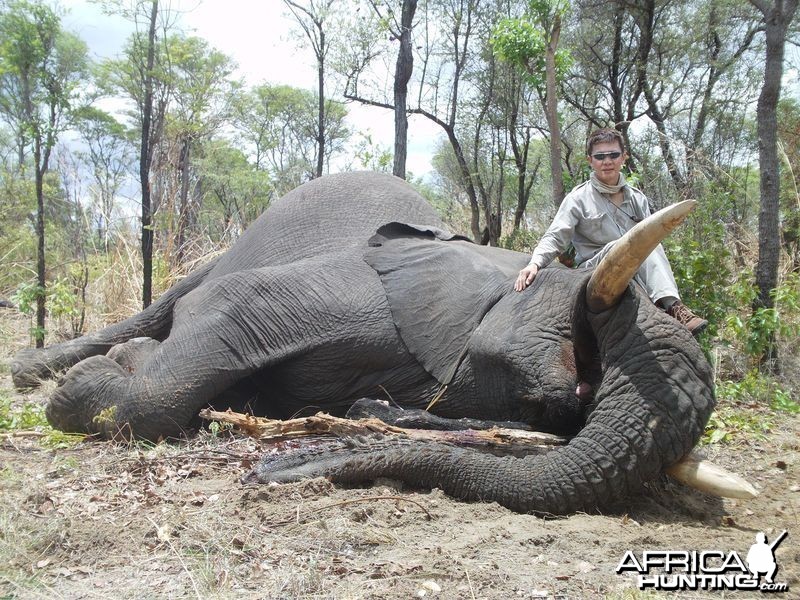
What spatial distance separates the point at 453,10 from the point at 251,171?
12465mm

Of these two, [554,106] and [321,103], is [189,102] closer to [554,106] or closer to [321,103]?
[321,103]

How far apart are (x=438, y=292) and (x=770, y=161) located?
16.0ft

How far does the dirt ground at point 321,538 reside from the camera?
2654 millimetres

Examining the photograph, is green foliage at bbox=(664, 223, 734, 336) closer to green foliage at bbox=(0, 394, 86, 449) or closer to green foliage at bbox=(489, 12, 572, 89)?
green foliage at bbox=(489, 12, 572, 89)

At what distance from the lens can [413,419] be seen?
13.8 feet

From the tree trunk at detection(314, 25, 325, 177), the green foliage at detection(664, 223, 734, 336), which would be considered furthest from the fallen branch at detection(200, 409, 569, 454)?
the tree trunk at detection(314, 25, 325, 177)

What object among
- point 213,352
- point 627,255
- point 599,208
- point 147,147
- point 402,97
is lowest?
point 213,352

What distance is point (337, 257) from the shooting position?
561 cm

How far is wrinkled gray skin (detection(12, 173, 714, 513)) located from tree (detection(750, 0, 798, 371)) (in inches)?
147

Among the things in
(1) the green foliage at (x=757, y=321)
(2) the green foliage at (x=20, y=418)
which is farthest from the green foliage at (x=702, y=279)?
(2) the green foliage at (x=20, y=418)

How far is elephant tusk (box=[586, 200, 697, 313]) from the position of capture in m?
3.29

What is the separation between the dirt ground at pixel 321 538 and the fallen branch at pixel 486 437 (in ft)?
0.66

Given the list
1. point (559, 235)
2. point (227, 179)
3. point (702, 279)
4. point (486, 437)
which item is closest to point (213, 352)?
point (486, 437)
